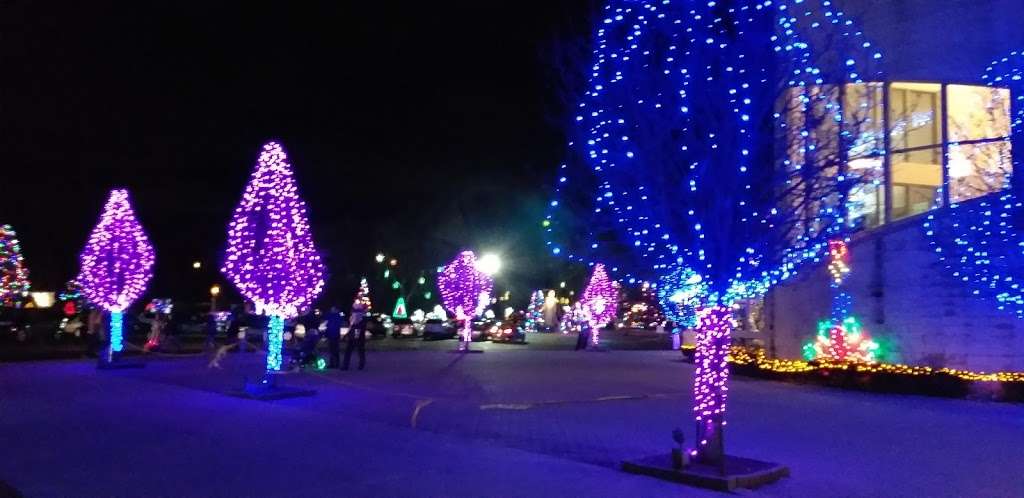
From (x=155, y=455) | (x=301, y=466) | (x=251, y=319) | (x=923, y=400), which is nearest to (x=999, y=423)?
(x=923, y=400)

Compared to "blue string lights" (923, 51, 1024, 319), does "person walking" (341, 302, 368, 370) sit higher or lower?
lower

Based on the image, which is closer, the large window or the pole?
the large window

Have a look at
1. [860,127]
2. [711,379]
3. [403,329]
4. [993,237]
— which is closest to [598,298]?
[403,329]

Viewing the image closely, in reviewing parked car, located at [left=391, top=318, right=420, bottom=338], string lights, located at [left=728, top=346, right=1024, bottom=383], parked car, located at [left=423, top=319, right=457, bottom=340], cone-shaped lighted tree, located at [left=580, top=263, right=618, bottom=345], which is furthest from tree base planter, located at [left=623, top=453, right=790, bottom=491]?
parked car, located at [left=391, top=318, right=420, bottom=338]

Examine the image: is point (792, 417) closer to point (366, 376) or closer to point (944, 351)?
point (944, 351)

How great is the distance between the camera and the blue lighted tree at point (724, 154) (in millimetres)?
9352

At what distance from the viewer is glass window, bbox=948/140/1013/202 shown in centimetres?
1768

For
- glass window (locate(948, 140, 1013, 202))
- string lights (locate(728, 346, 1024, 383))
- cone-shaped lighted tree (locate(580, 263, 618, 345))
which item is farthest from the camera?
cone-shaped lighted tree (locate(580, 263, 618, 345))

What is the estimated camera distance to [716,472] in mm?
9125

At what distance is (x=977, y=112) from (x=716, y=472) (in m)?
15.4

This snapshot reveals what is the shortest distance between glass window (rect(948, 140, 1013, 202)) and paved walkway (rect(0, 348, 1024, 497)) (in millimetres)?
4534

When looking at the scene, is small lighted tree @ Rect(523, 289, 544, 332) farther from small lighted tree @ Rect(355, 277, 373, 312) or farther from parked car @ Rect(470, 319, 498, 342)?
small lighted tree @ Rect(355, 277, 373, 312)

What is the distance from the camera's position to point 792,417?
14766 millimetres

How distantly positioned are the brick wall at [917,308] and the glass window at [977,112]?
236 centimetres
